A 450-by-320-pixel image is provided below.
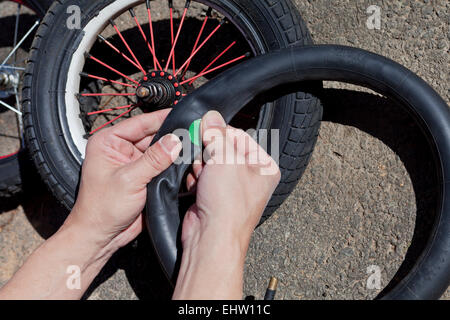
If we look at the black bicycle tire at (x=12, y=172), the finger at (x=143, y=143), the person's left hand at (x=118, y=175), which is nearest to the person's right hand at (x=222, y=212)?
the person's left hand at (x=118, y=175)

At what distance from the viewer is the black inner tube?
968 millimetres

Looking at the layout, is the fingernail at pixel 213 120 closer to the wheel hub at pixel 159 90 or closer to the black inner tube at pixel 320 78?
the black inner tube at pixel 320 78

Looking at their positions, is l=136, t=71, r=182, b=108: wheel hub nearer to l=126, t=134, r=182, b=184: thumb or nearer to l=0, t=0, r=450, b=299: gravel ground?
l=126, t=134, r=182, b=184: thumb

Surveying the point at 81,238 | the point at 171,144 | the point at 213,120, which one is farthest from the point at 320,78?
the point at 81,238

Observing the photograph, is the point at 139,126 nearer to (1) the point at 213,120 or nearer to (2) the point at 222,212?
(1) the point at 213,120

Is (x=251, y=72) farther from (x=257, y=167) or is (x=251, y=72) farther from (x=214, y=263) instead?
(x=214, y=263)

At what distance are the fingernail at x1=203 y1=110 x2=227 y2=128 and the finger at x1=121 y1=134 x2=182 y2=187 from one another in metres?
0.08

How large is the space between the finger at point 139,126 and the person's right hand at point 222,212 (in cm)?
17

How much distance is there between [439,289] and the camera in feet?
3.20

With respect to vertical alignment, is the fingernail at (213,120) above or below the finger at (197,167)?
above

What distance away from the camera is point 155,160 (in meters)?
0.94

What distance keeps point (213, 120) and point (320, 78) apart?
0.98ft

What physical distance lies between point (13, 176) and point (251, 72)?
884mm

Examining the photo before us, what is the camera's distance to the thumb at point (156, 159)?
0.94 metres
